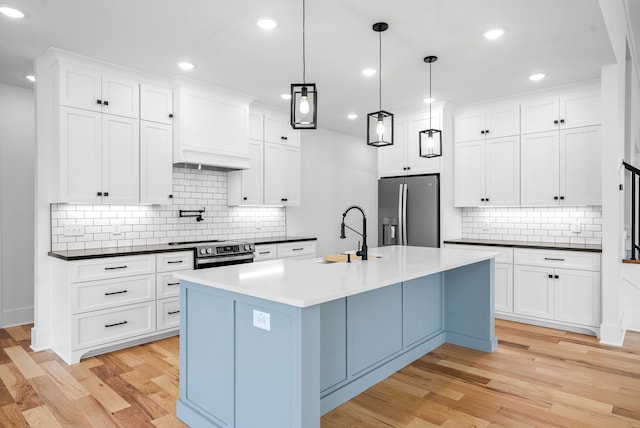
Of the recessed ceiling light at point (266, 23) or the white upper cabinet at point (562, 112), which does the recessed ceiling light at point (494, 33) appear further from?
the white upper cabinet at point (562, 112)

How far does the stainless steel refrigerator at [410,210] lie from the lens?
5.25 metres

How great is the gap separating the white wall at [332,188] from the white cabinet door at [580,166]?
349 centimetres

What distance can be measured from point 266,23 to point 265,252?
2738 millimetres

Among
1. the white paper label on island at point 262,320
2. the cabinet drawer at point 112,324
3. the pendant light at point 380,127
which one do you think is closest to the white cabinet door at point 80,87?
the cabinet drawer at point 112,324

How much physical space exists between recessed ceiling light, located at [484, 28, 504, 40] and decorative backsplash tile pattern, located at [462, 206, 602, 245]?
2.61m

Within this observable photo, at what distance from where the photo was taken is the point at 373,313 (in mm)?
2971

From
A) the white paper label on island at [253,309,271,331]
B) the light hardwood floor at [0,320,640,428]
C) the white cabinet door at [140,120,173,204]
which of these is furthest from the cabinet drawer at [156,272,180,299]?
the white paper label on island at [253,309,271,331]

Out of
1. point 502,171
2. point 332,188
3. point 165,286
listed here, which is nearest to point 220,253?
point 165,286

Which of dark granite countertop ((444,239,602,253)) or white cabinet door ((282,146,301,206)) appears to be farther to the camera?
white cabinet door ((282,146,301,206))

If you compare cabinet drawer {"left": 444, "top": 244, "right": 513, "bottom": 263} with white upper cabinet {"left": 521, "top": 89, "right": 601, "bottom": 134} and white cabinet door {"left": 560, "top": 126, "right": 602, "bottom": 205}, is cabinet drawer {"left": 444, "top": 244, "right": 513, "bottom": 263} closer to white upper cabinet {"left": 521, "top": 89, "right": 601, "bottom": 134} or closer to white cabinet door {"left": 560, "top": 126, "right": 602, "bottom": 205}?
white cabinet door {"left": 560, "top": 126, "right": 602, "bottom": 205}

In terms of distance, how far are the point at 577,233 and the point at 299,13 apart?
4.13m

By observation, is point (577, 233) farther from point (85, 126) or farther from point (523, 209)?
point (85, 126)

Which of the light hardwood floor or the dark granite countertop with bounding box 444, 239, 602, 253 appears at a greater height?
the dark granite countertop with bounding box 444, 239, 602, 253

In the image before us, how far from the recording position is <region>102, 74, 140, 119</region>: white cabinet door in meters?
3.89
